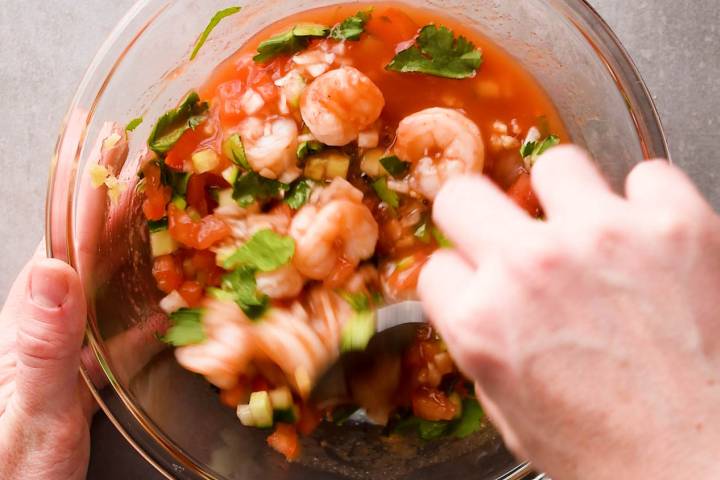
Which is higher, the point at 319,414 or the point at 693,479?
the point at 693,479

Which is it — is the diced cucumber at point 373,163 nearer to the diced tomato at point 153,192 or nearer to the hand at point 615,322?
→ the diced tomato at point 153,192

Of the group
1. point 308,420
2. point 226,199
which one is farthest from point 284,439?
point 226,199

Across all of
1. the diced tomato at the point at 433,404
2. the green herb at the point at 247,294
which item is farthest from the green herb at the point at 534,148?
the green herb at the point at 247,294

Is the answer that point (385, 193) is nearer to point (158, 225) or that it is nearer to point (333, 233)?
point (333, 233)

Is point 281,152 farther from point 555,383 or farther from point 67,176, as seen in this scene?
point 555,383

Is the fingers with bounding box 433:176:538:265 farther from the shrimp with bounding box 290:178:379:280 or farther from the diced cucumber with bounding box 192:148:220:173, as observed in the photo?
the diced cucumber with bounding box 192:148:220:173

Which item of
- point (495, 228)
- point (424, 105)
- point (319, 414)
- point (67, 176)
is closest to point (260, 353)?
point (319, 414)

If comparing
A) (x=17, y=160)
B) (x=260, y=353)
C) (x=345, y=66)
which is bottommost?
(x=260, y=353)
